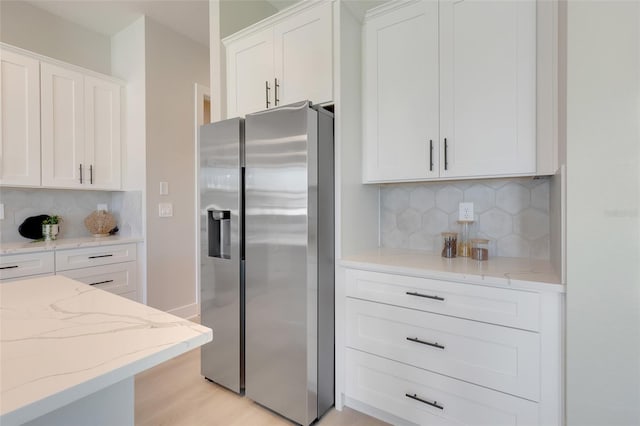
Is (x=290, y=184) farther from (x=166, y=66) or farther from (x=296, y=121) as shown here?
(x=166, y=66)

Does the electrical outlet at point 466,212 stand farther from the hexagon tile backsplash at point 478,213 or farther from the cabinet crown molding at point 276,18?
the cabinet crown molding at point 276,18

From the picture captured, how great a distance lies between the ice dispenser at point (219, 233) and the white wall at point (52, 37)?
2.35m

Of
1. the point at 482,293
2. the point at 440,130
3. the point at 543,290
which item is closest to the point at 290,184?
the point at 440,130

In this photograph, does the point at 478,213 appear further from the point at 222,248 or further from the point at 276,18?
the point at 276,18

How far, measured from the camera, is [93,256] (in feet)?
8.82

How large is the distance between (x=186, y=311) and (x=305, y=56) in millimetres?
2702

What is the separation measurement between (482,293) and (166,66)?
3.30 m

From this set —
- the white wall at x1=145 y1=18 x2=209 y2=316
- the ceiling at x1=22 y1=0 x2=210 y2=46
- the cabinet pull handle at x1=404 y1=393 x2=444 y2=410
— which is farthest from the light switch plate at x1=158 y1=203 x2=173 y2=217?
the cabinet pull handle at x1=404 y1=393 x2=444 y2=410

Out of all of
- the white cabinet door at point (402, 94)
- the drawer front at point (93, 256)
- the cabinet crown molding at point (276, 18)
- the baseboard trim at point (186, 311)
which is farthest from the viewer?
the baseboard trim at point (186, 311)

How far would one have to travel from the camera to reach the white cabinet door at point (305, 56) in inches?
71.1

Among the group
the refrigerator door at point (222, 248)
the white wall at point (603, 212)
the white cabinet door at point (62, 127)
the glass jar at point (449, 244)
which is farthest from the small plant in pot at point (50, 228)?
the white wall at point (603, 212)

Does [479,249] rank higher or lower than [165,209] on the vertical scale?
lower

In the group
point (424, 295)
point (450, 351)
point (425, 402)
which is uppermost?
point (424, 295)

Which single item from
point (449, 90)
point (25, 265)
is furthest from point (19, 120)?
point (449, 90)
